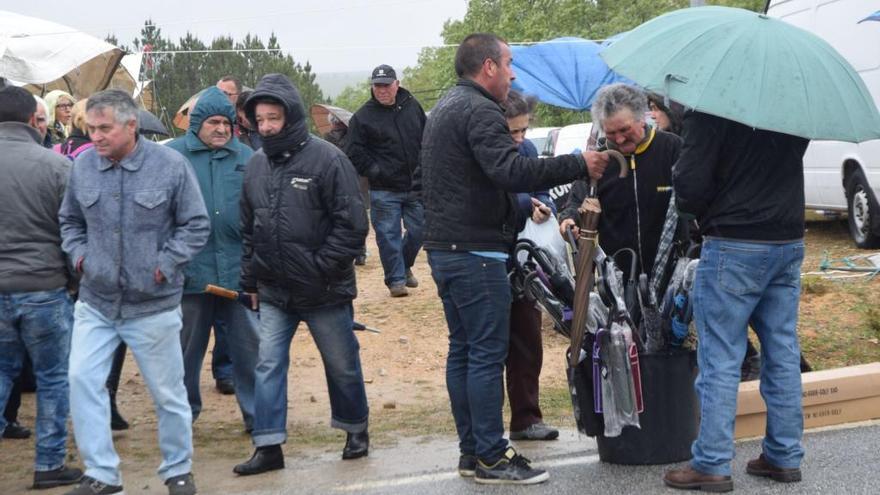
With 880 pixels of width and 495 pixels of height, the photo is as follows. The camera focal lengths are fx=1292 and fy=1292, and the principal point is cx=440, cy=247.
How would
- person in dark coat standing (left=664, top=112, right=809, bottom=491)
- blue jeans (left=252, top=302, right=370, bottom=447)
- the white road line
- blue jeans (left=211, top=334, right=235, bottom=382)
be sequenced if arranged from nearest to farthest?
person in dark coat standing (left=664, top=112, right=809, bottom=491), the white road line, blue jeans (left=252, top=302, right=370, bottom=447), blue jeans (left=211, top=334, right=235, bottom=382)

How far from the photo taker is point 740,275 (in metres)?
5.81

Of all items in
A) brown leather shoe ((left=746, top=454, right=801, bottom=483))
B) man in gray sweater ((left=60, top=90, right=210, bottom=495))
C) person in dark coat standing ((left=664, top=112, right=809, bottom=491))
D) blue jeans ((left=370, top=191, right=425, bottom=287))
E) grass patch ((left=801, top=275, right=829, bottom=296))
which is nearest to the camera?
person in dark coat standing ((left=664, top=112, right=809, bottom=491))

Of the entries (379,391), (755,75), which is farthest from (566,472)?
(379,391)

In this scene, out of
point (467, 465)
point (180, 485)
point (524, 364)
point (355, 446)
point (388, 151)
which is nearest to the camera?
point (180, 485)

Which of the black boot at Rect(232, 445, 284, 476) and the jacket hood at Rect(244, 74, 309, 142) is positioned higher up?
the jacket hood at Rect(244, 74, 309, 142)

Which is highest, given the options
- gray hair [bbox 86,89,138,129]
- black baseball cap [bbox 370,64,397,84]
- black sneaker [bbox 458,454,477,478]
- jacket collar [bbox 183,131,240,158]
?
gray hair [bbox 86,89,138,129]

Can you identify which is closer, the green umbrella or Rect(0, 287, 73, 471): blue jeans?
the green umbrella

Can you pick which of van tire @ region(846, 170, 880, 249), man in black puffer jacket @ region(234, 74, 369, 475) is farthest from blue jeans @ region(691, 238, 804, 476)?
van tire @ region(846, 170, 880, 249)

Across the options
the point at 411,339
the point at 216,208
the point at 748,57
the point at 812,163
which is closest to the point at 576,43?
the point at 812,163

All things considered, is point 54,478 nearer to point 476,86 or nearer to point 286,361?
point 286,361

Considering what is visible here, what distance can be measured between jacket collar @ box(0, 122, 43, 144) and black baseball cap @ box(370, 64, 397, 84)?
5199 mm

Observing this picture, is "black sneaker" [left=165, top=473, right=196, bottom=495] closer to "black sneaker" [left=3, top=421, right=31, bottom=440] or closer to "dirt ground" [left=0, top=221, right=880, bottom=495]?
"dirt ground" [left=0, top=221, right=880, bottom=495]

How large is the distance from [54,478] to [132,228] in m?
1.43

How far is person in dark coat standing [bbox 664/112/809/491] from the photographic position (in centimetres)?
573
